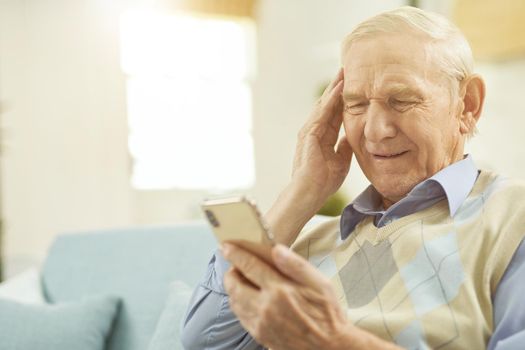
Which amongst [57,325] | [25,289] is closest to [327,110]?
[57,325]

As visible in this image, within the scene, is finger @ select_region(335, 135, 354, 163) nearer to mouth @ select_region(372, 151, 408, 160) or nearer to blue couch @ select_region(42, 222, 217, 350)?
mouth @ select_region(372, 151, 408, 160)

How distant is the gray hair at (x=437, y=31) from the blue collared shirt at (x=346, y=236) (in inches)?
7.1

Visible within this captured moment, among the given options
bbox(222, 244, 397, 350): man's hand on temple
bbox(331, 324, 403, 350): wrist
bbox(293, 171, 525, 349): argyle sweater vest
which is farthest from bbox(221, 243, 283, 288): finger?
bbox(293, 171, 525, 349): argyle sweater vest

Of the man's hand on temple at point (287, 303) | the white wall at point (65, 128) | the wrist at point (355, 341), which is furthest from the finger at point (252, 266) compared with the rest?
the white wall at point (65, 128)

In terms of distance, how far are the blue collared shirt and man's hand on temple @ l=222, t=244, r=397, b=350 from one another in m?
0.26

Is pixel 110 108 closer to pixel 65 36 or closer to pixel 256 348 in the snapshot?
pixel 65 36

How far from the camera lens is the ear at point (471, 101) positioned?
52.3 inches

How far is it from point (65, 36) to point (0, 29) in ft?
1.53

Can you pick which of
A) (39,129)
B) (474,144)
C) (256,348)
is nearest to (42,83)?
(39,129)

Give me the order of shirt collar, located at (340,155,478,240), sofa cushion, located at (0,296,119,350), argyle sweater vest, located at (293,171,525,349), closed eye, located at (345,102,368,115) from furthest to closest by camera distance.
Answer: sofa cushion, located at (0,296,119,350)
closed eye, located at (345,102,368,115)
shirt collar, located at (340,155,478,240)
argyle sweater vest, located at (293,171,525,349)

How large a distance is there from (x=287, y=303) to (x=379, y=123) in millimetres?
533

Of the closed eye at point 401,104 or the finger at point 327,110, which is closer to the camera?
the closed eye at point 401,104

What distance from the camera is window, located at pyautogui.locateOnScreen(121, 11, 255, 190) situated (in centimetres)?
552

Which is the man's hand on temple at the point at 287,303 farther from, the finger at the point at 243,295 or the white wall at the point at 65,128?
the white wall at the point at 65,128
